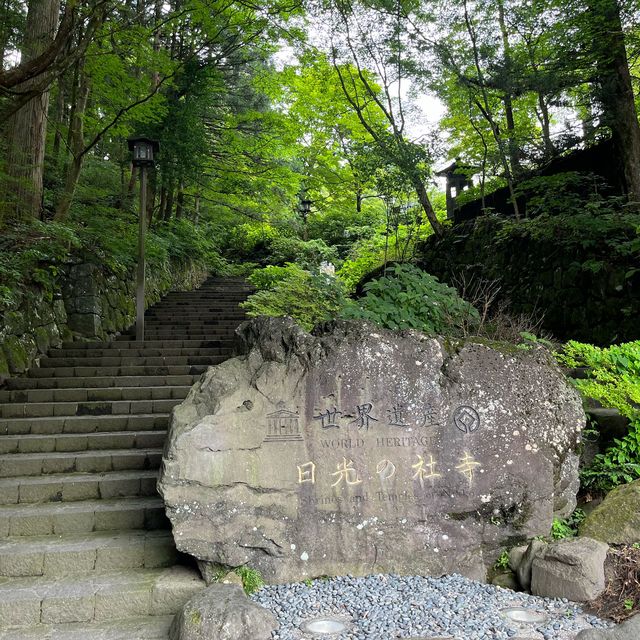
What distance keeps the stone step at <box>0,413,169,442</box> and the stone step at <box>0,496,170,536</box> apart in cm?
147

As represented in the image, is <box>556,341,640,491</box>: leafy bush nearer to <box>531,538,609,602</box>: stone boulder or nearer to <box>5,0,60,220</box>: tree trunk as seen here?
<box>531,538,609,602</box>: stone boulder

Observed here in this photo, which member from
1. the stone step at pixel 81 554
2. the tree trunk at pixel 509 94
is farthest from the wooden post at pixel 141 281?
the tree trunk at pixel 509 94

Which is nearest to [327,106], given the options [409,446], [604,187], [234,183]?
[234,183]

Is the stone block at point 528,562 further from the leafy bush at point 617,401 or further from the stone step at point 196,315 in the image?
the stone step at point 196,315

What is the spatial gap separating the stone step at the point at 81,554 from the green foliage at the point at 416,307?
118 inches

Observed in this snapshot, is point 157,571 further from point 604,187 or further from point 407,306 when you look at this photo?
point 604,187

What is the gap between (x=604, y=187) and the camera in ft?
29.2

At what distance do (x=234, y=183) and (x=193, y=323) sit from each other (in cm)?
596

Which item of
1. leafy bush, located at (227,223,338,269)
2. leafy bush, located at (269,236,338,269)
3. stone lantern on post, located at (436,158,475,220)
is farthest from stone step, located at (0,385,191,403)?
leafy bush, located at (269,236,338,269)

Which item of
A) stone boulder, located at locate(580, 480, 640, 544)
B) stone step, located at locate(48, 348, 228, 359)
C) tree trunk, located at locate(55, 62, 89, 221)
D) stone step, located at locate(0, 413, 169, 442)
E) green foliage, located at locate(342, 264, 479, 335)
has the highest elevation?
tree trunk, located at locate(55, 62, 89, 221)

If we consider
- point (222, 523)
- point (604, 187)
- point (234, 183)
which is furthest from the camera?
point (234, 183)

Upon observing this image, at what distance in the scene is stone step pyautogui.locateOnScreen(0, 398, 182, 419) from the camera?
614 cm

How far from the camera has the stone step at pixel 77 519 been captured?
4.14 metres

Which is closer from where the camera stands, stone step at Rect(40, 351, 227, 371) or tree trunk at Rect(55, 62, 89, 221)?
stone step at Rect(40, 351, 227, 371)
